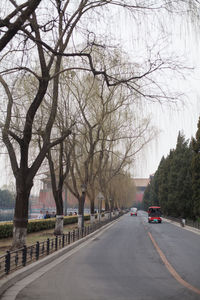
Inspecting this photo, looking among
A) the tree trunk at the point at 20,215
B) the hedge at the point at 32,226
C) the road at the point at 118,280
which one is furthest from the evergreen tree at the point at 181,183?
the tree trunk at the point at 20,215

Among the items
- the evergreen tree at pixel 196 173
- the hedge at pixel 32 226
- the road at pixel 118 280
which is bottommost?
the road at pixel 118 280

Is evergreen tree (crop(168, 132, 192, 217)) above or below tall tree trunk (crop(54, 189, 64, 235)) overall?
above

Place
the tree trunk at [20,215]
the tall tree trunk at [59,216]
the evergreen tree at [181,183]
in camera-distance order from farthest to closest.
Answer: the evergreen tree at [181,183]
the tall tree trunk at [59,216]
the tree trunk at [20,215]

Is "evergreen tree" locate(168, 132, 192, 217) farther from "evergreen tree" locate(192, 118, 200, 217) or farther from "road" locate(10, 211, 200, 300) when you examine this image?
"road" locate(10, 211, 200, 300)

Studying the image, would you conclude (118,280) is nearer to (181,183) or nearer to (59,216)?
(59,216)

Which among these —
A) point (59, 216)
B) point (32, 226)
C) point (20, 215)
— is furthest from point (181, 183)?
point (20, 215)

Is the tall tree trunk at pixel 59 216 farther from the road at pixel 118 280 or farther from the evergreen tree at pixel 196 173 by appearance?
the evergreen tree at pixel 196 173

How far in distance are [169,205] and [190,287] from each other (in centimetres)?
5229

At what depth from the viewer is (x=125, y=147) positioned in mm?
38656

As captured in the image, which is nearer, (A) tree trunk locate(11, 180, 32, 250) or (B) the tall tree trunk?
(A) tree trunk locate(11, 180, 32, 250)

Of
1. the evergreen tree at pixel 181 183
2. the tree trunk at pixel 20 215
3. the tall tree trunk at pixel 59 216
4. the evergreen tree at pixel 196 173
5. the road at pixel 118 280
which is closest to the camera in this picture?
the road at pixel 118 280

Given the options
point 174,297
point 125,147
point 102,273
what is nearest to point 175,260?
point 102,273

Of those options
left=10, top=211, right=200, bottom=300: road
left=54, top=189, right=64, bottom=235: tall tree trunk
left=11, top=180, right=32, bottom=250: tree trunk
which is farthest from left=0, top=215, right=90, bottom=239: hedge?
left=10, top=211, right=200, bottom=300: road

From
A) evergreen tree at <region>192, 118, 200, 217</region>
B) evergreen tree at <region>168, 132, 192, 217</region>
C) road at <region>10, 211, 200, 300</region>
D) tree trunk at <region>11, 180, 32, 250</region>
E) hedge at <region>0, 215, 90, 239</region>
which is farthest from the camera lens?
evergreen tree at <region>168, 132, 192, 217</region>
